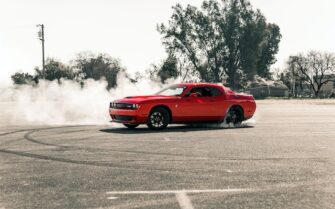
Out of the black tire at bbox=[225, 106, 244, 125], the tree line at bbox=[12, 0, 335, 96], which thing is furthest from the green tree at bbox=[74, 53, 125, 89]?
the black tire at bbox=[225, 106, 244, 125]

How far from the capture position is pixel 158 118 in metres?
14.9

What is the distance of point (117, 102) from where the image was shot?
1499 cm

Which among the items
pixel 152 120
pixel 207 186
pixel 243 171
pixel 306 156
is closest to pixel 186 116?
pixel 152 120

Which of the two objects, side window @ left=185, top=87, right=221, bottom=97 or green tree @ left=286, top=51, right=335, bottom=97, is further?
green tree @ left=286, top=51, right=335, bottom=97

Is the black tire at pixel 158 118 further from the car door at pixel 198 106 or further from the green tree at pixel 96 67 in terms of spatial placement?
the green tree at pixel 96 67

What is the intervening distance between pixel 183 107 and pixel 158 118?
0.89m

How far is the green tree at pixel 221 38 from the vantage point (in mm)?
71188

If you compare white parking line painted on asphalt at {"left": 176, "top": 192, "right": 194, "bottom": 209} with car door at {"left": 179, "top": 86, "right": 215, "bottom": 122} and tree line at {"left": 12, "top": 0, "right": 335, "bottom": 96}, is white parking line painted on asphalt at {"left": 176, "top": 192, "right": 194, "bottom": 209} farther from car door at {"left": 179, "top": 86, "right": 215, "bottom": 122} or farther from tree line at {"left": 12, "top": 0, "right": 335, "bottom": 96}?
tree line at {"left": 12, "top": 0, "right": 335, "bottom": 96}

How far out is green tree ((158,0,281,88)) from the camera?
234 ft

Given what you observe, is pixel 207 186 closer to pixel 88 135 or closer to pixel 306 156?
pixel 306 156

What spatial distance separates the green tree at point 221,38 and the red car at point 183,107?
5521 cm

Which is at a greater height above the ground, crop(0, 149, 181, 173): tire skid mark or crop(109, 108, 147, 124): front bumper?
crop(109, 108, 147, 124): front bumper

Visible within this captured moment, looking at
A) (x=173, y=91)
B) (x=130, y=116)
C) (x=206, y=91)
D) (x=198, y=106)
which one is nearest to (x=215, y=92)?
(x=206, y=91)

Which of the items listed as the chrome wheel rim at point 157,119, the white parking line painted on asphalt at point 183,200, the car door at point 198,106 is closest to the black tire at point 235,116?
the car door at point 198,106
